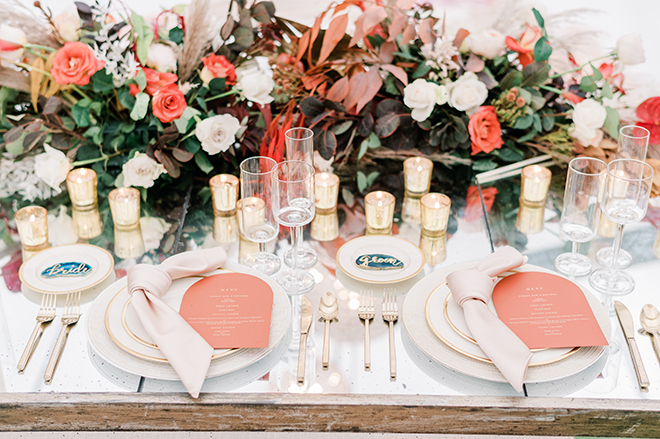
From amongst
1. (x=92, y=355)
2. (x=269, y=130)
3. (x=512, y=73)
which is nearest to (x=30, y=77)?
(x=269, y=130)

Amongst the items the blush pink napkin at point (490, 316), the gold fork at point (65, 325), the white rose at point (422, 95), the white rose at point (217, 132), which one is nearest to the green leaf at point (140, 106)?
the white rose at point (217, 132)

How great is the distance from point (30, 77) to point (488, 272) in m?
1.22

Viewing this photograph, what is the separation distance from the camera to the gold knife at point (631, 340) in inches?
39.1

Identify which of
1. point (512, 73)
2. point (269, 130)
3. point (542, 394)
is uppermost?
point (512, 73)

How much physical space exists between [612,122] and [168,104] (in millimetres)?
1096

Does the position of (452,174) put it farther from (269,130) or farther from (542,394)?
(542,394)

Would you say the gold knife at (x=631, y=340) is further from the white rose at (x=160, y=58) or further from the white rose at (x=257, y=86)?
the white rose at (x=160, y=58)

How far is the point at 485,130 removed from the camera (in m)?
1.61

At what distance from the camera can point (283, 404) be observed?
966mm

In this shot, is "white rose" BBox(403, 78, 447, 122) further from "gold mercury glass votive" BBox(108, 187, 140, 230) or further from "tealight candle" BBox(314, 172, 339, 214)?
"gold mercury glass votive" BBox(108, 187, 140, 230)

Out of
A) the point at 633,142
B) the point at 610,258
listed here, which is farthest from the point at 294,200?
the point at 633,142

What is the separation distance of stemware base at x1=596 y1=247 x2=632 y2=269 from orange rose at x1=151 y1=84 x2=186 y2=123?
1000 mm

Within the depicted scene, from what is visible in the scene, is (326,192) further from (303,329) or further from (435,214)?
(303,329)

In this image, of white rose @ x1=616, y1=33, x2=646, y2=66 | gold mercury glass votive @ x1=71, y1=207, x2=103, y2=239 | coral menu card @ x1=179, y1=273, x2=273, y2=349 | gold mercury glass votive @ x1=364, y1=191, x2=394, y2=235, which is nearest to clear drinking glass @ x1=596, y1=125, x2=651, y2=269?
white rose @ x1=616, y1=33, x2=646, y2=66
